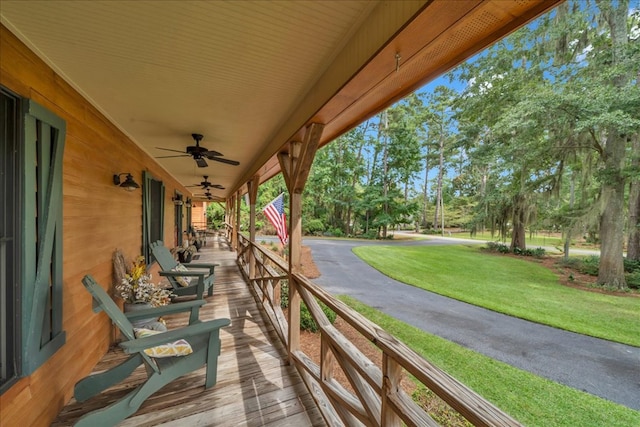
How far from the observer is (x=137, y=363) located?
2.11 metres

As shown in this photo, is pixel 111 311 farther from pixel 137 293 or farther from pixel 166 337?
pixel 137 293

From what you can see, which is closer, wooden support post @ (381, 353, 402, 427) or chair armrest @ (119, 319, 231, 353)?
wooden support post @ (381, 353, 402, 427)

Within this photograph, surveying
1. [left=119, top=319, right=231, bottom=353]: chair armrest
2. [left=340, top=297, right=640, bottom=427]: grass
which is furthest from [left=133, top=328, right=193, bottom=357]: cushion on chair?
[left=340, top=297, right=640, bottom=427]: grass

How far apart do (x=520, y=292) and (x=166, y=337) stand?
347 inches

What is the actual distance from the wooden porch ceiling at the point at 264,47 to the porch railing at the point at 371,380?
1.32 metres

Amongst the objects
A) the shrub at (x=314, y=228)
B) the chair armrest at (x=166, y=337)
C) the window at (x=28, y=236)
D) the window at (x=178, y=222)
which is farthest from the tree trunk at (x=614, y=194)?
the shrub at (x=314, y=228)

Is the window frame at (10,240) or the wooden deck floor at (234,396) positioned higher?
the window frame at (10,240)

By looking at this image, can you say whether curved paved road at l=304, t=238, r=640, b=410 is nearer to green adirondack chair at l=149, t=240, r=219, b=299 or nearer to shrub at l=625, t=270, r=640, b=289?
green adirondack chair at l=149, t=240, r=219, b=299

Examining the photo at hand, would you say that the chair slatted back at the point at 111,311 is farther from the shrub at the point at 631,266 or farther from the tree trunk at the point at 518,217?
the tree trunk at the point at 518,217

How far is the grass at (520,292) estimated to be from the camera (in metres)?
5.08

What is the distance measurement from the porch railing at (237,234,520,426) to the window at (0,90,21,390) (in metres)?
1.81

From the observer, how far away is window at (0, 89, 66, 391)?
1.37 metres

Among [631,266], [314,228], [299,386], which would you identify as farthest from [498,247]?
[299,386]

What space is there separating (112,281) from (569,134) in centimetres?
1129
